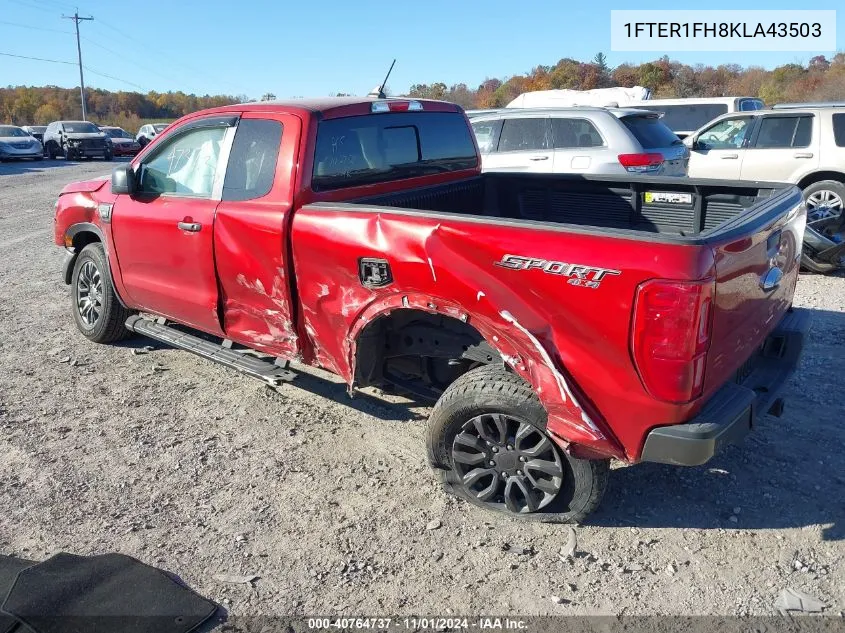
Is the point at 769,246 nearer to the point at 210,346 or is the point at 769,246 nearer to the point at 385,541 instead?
the point at 385,541

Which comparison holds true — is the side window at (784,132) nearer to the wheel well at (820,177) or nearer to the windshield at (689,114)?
the wheel well at (820,177)

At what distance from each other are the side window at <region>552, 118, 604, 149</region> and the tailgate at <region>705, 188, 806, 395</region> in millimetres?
5838

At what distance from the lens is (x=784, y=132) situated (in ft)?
31.6

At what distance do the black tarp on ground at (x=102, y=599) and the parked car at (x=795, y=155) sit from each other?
8.06 metres

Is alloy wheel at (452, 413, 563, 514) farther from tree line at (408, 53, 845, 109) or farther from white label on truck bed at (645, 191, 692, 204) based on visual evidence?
tree line at (408, 53, 845, 109)

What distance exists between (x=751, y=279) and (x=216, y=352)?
321 cm

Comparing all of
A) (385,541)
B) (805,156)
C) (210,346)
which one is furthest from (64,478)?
(805,156)

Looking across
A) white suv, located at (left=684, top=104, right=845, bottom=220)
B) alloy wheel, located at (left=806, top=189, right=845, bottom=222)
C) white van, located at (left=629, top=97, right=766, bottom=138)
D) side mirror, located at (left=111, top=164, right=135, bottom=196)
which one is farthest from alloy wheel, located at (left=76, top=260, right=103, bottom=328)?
white van, located at (left=629, top=97, right=766, bottom=138)

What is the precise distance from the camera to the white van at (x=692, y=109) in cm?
1731

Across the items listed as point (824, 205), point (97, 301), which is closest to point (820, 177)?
point (824, 205)

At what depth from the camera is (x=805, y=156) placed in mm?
9250

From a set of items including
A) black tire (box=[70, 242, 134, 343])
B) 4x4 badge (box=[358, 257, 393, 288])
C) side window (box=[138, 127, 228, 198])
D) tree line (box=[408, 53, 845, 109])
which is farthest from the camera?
tree line (box=[408, 53, 845, 109])

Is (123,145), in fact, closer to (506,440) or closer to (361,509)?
(361,509)

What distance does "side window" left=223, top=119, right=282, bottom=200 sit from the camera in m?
3.99
